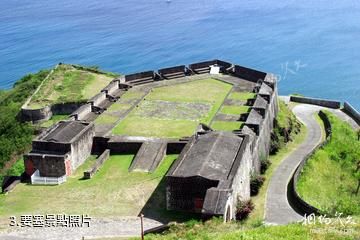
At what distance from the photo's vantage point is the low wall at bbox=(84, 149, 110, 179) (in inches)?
973

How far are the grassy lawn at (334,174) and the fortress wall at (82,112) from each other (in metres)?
13.7

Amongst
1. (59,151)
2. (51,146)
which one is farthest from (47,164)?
(51,146)

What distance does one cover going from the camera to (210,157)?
21.8m

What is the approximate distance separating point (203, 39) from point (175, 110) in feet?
134

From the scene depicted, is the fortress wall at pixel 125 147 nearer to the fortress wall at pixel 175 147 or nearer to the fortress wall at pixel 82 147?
the fortress wall at pixel 82 147

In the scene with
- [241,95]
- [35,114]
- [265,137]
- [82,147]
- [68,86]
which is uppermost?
[241,95]

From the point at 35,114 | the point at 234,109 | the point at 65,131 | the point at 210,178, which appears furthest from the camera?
the point at 35,114

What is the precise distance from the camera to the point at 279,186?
26.1 metres

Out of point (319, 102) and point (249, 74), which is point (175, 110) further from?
point (319, 102)

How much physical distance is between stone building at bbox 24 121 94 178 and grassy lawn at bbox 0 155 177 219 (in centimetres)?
77

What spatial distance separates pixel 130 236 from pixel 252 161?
9029mm

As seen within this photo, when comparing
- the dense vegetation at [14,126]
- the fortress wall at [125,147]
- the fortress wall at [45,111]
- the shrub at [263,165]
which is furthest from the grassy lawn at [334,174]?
the fortress wall at [45,111]

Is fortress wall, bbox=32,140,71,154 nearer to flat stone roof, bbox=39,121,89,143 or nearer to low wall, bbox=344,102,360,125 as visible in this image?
flat stone roof, bbox=39,121,89,143

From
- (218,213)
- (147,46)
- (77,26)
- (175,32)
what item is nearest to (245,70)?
(218,213)
